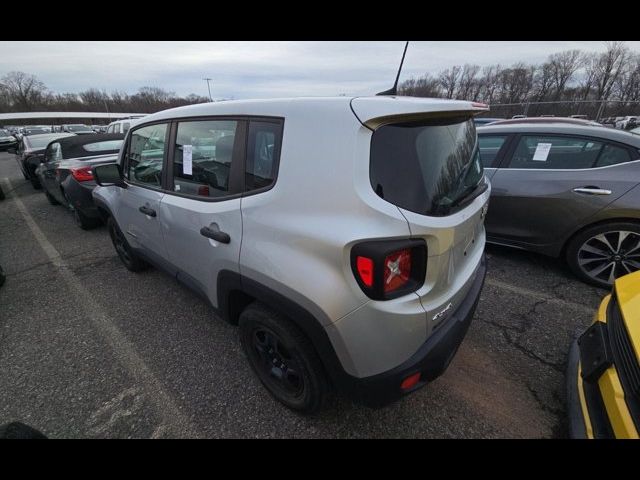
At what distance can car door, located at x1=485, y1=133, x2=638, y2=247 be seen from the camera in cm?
275

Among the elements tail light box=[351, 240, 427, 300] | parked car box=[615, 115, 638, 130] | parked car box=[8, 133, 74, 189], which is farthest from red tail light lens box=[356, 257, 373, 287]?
parked car box=[615, 115, 638, 130]

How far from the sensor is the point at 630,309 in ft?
4.76

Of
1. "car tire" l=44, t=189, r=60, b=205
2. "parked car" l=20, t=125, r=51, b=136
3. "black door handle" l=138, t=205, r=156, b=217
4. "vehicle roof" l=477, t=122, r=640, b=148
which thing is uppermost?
"vehicle roof" l=477, t=122, r=640, b=148

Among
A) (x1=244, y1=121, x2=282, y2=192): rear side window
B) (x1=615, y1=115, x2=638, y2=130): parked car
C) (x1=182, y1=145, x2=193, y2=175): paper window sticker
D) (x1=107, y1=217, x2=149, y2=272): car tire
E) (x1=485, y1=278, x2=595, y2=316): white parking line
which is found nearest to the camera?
(x1=244, y1=121, x2=282, y2=192): rear side window

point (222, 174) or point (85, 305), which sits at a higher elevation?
point (222, 174)

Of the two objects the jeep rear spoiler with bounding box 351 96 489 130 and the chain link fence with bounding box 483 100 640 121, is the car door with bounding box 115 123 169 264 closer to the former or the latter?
the jeep rear spoiler with bounding box 351 96 489 130

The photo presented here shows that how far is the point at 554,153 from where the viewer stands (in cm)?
307

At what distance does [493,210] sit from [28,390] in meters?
4.45

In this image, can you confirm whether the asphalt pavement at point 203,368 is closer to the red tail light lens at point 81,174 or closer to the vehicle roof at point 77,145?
the red tail light lens at point 81,174

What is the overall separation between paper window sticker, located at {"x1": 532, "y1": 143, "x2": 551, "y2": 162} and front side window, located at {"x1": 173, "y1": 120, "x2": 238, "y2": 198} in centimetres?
319

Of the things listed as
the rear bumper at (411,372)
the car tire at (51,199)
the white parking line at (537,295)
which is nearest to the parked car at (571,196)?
the white parking line at (537,295)

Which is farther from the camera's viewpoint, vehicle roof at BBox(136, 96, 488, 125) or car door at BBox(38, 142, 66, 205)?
car door at BBox(38, 142, 66, 205)
